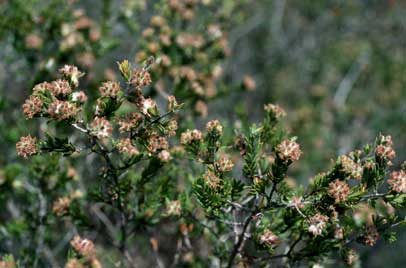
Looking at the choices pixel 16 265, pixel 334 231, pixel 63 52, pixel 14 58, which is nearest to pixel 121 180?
pixel 16 265

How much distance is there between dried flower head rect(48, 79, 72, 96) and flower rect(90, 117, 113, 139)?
16 cm

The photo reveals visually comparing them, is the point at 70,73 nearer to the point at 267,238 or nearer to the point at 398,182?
the point at 267,238

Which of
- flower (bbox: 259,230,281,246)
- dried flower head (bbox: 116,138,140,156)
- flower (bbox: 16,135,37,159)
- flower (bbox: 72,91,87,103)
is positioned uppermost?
flower (bbox: 72,91,87,103)

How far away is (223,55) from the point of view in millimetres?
4176

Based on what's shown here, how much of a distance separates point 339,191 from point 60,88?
47.2 inches

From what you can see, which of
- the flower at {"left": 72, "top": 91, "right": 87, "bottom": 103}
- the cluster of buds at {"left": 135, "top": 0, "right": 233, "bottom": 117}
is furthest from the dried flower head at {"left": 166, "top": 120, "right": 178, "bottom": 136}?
the cluster of buds at {"left": 135, "top": 0, "right": 233, "bottom": 117}

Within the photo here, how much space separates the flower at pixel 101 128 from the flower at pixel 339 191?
94 centimetres

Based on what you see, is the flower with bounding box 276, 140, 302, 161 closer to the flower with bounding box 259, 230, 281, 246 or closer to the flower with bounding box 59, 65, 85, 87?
the flower with bounding box 259, 230, 281, 246

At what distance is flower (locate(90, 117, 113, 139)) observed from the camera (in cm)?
194

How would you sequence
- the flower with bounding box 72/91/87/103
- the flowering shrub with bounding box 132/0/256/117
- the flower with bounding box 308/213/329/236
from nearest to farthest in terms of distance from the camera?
the flower with bounding box 308/213/329/236, the flower with bounding box 72/91/87/103, the flowering shrub with bounding box 132/0/256/117

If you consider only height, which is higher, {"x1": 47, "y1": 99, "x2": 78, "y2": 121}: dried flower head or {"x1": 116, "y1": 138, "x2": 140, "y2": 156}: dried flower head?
{"x1": 116, "y1": 138, "x2": 140, "y2": 156}: dried flower head

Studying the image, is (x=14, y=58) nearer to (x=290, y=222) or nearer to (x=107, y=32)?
(x=107, y=32)

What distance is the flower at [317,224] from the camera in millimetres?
1922

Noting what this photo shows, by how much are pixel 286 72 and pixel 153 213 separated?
7.17 m
